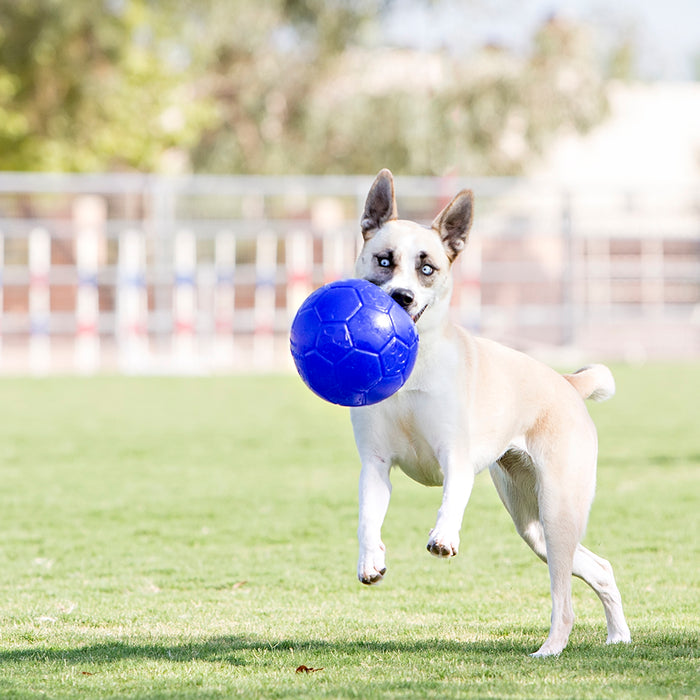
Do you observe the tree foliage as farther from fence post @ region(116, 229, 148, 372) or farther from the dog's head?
the dog's head

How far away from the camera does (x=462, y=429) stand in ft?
16.3

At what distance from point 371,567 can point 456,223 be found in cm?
166

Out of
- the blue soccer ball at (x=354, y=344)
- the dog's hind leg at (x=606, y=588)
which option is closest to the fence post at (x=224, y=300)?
the dog's hind leg at (x=606, y=588)

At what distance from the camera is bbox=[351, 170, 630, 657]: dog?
495cm

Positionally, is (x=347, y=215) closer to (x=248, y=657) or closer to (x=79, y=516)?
(x=79, y=516)

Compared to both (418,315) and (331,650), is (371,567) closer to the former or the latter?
(331,650)

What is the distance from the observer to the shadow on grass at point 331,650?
4.84 metres

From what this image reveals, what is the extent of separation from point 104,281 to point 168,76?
21.5ft

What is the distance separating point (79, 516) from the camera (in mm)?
8766

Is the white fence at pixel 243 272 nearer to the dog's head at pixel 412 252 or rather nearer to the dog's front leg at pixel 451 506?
the dog's head at pixel 412 252

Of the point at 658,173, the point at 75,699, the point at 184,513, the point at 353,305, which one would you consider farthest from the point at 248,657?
the point at 658,173

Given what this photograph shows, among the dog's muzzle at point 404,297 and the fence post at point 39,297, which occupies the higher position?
the dog's muzzle at point 404,297

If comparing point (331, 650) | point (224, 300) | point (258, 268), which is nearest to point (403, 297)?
point (331, 650)

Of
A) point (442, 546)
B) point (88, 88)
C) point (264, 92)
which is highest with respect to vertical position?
point (264, 92)
